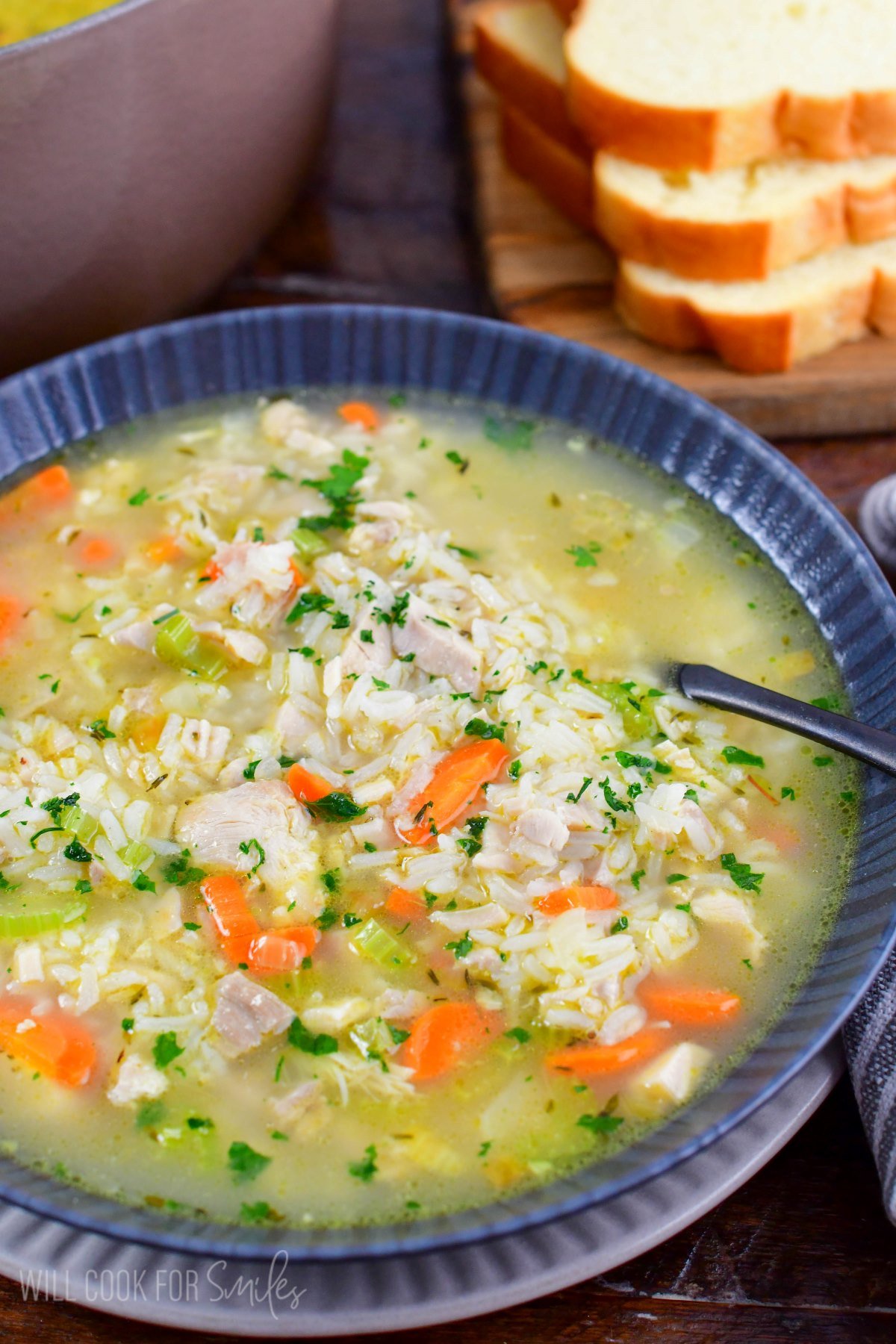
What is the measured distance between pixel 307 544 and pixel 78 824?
1069mm

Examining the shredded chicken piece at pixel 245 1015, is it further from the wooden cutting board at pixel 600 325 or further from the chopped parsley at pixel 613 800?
the wooden cutting board at pixel 600 325

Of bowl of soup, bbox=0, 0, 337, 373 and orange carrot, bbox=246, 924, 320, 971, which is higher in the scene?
bowl of soup, bbox=0, 0, 337, 373

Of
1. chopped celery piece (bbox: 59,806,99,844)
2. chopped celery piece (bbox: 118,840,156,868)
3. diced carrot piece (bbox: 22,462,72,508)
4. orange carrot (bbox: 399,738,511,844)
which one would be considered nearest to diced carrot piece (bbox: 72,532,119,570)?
diced carrot piece (bbox: 22,462,72,508)

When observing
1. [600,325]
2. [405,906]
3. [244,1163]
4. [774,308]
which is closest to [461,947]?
[405,906]

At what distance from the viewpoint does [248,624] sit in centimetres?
354

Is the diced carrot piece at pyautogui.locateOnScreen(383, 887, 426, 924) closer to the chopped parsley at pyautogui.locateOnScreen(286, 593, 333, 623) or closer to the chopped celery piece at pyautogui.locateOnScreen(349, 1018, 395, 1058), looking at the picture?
the chopped celery piece at pyautogui.locateOnScreen(349, 1018, 395, 1058)

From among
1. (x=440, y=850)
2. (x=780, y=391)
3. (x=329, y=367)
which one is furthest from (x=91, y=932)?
(x=780, y=391)

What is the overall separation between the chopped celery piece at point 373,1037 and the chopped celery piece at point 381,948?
15 cm

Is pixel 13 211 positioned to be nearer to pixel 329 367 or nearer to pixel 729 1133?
pixel 329 367

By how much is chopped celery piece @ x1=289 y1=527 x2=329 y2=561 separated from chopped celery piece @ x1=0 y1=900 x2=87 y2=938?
1221 mm

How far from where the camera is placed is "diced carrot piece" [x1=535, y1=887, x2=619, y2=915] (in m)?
2.92

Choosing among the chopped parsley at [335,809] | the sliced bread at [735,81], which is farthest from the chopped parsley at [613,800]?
the sliced bread at [735,81]

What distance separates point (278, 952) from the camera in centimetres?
287

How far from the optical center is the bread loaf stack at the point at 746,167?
4.39 metres
